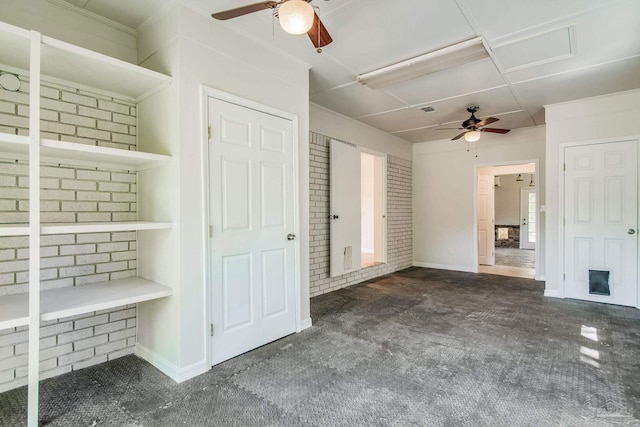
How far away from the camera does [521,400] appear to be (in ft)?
7.08

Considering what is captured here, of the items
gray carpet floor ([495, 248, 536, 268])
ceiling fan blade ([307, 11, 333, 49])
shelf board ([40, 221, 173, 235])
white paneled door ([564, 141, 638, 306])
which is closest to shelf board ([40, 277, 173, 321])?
shelf board ([40, 221, 173, 235])

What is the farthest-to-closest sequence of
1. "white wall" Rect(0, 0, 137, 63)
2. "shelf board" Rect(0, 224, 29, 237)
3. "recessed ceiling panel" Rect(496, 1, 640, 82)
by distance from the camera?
1. "recessed ceiling panel" Rect(496, 1, 640, 82)
2. "white wall" Rect(0, 0, 137, 63)
3. "shelf board" Rect(0, 224, 29, 237)

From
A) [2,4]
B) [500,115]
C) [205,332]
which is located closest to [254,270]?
[205,332]

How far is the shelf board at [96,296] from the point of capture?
6.52 feet

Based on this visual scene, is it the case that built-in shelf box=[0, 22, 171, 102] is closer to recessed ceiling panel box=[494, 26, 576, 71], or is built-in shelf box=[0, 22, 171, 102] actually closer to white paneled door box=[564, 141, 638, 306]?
recessed ceiling panel box=[494, 26, 576, 71]

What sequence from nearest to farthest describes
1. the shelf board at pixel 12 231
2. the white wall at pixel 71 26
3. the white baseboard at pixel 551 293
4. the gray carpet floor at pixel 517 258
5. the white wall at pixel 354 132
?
1. the shelf board at pixel 12 231
2. the white wall at pixel 71 26
3. the white baseboard at pixel 551 293
4. the white wall at pixel 354 132
5. the gray carpet floor at pixel 517 258

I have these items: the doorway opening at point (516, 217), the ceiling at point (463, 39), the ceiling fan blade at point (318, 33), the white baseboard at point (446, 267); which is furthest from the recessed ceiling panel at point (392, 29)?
the doorway opening at point (516, 217)

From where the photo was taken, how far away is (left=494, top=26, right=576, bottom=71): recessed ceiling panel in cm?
288

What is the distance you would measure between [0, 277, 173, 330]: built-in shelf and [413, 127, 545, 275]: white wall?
5.94 metres

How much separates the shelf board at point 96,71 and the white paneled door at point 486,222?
7.10 meters

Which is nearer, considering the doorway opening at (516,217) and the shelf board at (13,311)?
the shelf board at (13,311)

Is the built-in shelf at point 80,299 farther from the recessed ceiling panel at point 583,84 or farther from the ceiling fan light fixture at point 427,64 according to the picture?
the recessed ceiling panel at point 583,84

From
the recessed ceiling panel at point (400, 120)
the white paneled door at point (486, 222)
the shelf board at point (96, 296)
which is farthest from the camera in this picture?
the white paneled door at point (486, 222)

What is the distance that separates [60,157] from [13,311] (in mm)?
1118
